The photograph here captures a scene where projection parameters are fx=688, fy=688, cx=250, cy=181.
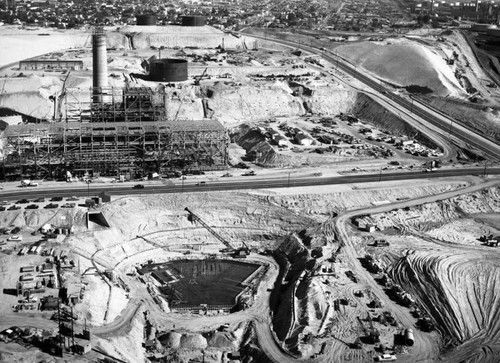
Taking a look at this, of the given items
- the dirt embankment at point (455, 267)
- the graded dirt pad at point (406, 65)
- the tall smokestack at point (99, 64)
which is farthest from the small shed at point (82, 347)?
the graded dirt pad at point (406, 65)

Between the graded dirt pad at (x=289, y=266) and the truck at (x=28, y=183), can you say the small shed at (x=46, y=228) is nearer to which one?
the graded dirt pad at (x=289, y=266)

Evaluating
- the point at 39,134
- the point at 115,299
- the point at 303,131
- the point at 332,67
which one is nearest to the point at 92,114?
the point at 39,134

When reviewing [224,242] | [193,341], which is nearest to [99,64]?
[224,242]

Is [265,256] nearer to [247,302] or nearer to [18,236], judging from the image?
[247,302]

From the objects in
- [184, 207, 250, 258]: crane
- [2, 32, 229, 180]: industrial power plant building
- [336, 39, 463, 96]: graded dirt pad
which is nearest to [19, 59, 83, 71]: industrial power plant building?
[2, 32, 229, 180]: industrial power plant building

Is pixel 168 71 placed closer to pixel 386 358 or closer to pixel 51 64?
pixel 51 64
